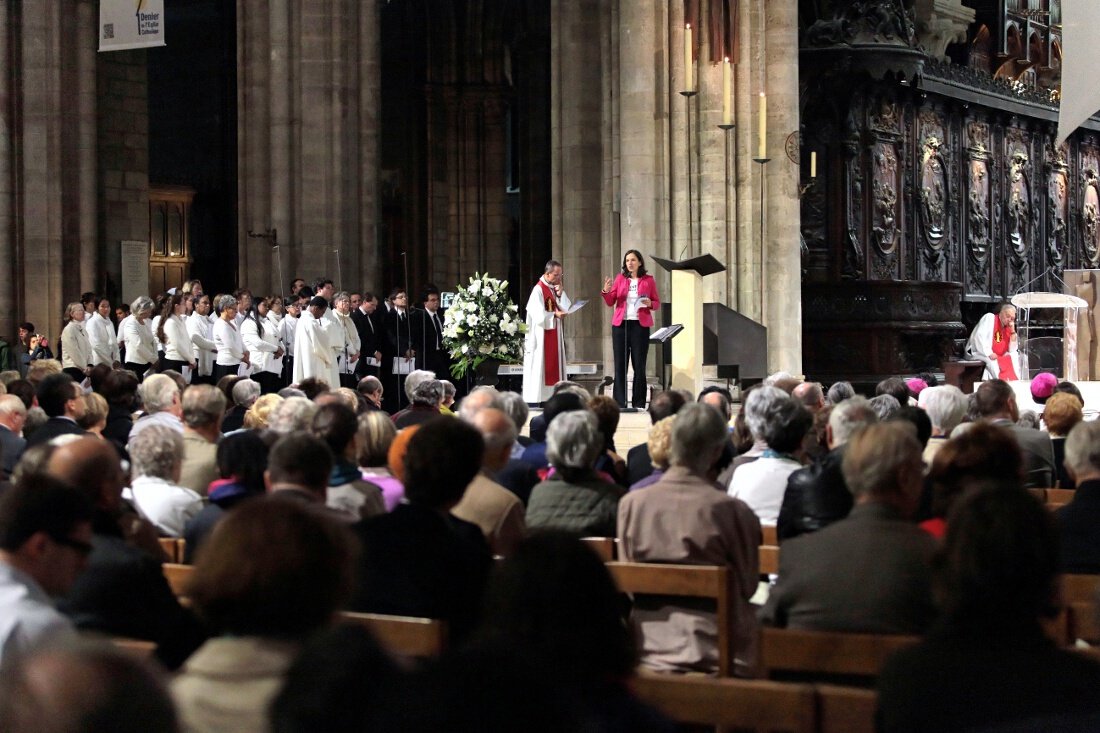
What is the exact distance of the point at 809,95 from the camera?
21828mm

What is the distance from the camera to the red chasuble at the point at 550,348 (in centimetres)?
1557

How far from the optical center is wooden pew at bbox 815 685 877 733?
2955 mm

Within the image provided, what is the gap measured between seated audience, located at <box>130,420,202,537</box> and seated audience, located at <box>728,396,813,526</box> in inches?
84.2

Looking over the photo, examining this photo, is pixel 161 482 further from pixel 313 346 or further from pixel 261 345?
pixel 261 345

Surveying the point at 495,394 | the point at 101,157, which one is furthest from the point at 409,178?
the point at 495,394

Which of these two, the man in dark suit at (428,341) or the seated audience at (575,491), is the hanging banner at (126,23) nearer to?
the man in dark suit at (428,341)

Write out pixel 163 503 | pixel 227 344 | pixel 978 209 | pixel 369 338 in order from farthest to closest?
pixel 978 209
pixel 369 338
pixel 227 344
pixel 163 503

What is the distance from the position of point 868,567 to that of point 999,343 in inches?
538

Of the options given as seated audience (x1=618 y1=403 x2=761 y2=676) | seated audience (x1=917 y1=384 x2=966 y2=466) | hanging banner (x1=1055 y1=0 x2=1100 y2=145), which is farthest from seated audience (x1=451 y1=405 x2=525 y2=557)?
hanging banner (x1=1055 y1=0 x2=1100 y2=145)

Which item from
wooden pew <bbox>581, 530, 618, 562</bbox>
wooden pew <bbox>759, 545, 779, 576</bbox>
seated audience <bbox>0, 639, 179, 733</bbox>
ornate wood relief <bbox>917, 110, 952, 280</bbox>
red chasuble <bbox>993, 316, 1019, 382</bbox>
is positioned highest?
ornate wood relief <bbox>917, 110, 952, 280</bbox>

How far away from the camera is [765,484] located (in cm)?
614

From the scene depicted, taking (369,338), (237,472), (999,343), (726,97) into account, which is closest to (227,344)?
(369,338)

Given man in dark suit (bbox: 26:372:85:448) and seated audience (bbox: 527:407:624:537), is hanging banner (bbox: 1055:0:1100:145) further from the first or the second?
man in dark suit (bbox: 26:372:85:448)

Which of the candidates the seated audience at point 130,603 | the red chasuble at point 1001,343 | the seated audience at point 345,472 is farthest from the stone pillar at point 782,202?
the seated audience at point 130,603
